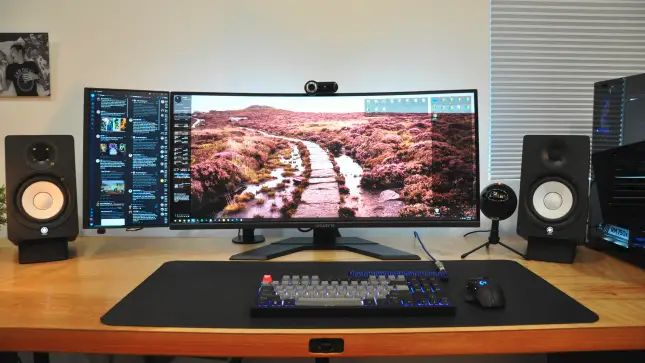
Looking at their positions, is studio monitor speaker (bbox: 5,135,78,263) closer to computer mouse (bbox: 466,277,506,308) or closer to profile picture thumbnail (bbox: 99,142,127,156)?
profile picture thumbnail (bbox: 99,142,127,156)

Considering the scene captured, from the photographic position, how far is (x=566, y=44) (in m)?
1.64

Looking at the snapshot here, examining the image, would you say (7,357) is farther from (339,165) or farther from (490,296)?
(490,296)

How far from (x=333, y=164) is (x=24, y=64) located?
119 centimetres

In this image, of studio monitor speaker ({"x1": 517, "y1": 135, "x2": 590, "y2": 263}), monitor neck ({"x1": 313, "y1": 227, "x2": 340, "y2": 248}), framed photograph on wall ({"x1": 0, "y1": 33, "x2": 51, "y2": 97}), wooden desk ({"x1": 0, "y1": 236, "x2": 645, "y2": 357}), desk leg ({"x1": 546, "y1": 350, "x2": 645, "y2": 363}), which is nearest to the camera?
wooden desk ({"x1": 0, "y1": 236, "x2": 645, "y2": 357})

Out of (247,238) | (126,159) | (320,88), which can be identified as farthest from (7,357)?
(320,88)

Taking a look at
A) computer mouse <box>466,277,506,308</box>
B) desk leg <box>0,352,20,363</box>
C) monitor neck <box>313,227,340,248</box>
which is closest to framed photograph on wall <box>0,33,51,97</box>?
desk leg <box>0,352,20,363</box>

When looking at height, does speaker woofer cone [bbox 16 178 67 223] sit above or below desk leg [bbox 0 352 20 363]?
above

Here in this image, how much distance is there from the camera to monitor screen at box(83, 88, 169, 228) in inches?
51.7

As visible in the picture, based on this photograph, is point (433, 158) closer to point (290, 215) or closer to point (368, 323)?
point (290, 215)

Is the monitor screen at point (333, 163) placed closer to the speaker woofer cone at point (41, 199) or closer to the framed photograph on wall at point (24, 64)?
the speaker woofer cone at point (41, 199)

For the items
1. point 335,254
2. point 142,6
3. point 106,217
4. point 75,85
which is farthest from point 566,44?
point 75,85

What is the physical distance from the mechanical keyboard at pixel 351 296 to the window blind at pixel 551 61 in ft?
2.81

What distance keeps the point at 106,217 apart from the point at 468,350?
1076 millimetres

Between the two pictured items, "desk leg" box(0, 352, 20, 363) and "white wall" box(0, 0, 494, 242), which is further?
"white wall" box(0, 0, 494, 242)
